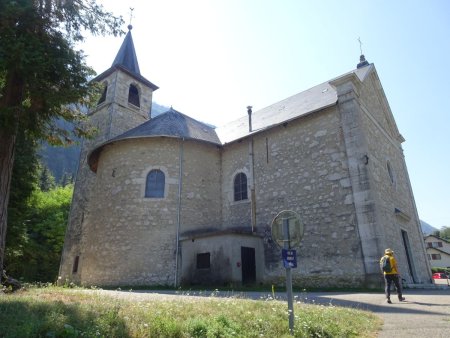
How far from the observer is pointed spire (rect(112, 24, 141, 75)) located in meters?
25.2

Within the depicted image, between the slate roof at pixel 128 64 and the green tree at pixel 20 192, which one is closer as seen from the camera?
the green tree at pixel 20 192

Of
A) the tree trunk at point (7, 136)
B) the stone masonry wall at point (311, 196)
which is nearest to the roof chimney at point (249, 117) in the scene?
the stone masonry wall at point (311, 196)

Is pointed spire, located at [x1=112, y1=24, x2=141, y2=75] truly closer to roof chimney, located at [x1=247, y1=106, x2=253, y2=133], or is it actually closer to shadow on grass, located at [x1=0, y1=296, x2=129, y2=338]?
roof chimney, located at [x1=247, y1=106, x2=253, y2=133]

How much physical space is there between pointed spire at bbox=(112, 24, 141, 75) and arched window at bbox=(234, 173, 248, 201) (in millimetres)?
13334

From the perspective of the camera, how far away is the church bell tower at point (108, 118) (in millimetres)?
19047

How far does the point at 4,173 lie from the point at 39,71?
7.72 feet

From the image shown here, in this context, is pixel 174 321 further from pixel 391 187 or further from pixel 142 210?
pixel 391 187

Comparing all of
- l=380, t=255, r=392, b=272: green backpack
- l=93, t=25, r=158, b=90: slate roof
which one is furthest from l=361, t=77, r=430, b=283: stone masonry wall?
l=93, t=25, r=158, b=90: slate roof

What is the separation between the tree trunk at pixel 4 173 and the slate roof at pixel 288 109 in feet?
34.4

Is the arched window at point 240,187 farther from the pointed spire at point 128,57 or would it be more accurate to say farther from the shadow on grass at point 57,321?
the pointed spire at point 128,57

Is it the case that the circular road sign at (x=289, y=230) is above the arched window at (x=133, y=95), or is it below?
below

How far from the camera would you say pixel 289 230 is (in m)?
5.16

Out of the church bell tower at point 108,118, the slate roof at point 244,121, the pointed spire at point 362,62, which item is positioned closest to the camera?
the slate roof at point 244,121

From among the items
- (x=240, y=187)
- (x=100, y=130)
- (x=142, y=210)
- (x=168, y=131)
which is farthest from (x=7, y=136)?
(x=100, y=130)
